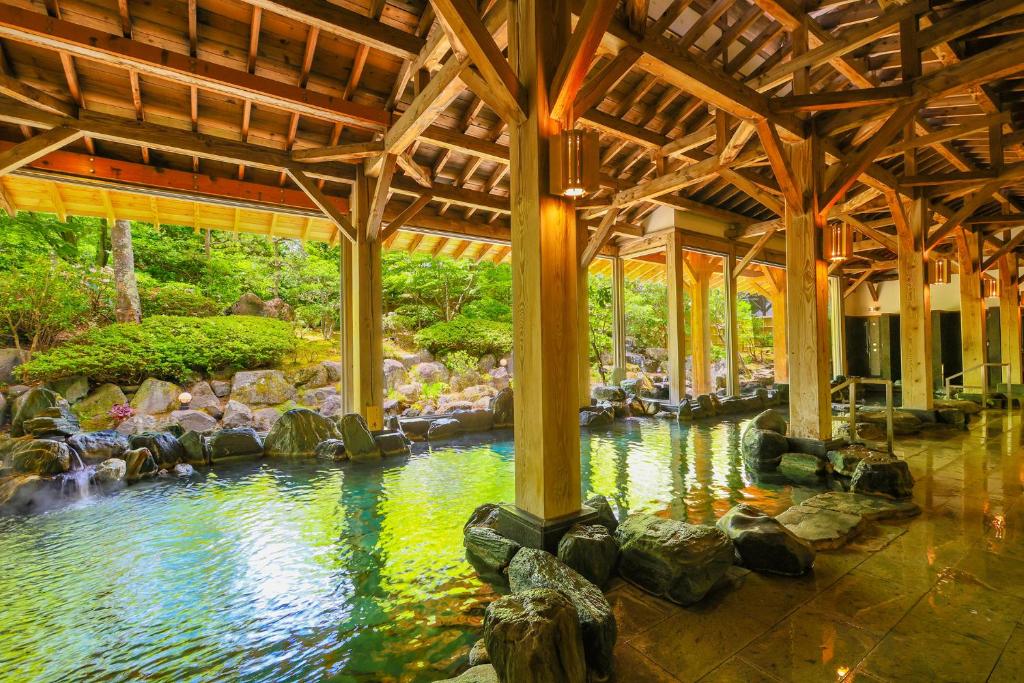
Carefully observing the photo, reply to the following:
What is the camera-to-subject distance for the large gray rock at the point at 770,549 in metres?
2.48

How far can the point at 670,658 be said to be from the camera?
183cm

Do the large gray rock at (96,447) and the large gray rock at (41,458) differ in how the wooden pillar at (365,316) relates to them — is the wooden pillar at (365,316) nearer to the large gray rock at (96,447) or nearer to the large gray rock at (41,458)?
the large gray rock at (96,447)

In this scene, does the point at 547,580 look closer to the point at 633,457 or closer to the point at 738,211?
the point at 633,457

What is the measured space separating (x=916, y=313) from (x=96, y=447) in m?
11.8

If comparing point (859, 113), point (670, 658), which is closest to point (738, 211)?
point (859, 113)

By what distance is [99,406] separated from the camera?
310 inches

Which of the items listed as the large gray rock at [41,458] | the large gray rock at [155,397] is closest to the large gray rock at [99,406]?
the large gray rock at [155,397]

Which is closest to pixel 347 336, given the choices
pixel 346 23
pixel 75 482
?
pixel 75 482

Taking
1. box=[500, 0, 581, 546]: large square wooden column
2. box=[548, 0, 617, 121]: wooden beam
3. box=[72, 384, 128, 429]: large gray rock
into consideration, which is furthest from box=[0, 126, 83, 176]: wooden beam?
box=[548, 0, 617, 121]: wooden beam

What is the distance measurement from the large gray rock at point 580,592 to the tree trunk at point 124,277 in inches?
444

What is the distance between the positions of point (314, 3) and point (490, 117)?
268 centimetres

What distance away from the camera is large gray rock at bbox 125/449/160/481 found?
496cm

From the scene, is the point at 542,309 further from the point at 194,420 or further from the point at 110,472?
the point at 194,420

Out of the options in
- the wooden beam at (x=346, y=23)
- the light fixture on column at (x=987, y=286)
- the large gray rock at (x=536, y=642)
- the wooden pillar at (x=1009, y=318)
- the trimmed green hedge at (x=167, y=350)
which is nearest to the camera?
the large gray rock at (x=536, y=642)
